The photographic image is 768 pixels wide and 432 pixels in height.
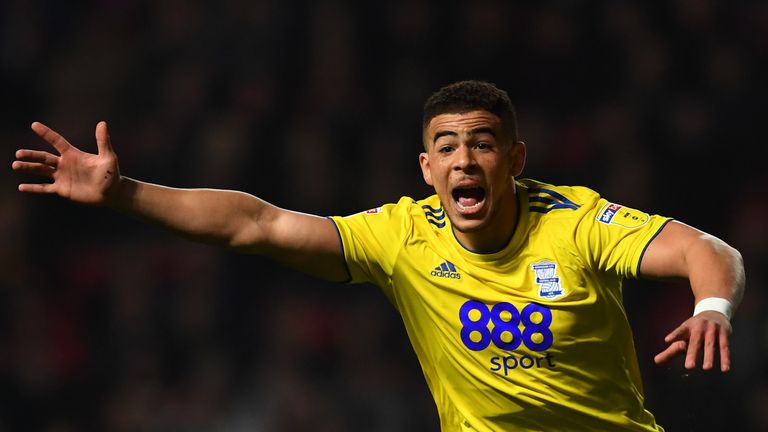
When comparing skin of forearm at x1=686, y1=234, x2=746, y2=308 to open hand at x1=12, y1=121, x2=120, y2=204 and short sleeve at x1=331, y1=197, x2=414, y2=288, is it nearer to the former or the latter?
short sleeve at x1=331, y1=197, x2=414, y2=288

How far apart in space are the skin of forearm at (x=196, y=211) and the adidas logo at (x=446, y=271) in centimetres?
70

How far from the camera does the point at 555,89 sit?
30.0ft

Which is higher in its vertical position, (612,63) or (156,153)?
(612,63)

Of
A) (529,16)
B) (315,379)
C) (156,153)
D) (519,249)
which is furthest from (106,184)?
(529,16)

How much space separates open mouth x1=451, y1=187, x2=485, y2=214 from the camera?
14.6 ft

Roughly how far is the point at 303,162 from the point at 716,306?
17.3ft

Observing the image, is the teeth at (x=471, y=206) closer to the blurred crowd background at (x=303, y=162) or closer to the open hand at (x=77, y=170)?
the open hand at (x=77, y=170)

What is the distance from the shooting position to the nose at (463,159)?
444 cm

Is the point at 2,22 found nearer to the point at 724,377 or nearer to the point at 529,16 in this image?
the point at 529,16

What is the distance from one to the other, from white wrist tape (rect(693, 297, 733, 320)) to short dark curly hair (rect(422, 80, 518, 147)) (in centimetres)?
118

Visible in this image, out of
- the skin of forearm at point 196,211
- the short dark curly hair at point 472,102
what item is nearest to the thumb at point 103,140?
the skin of forearm at point 196,211

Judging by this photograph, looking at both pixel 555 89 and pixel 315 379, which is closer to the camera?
pixel 315 379

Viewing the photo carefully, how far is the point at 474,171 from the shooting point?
4.45 meters

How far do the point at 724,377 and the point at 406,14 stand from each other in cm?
402
